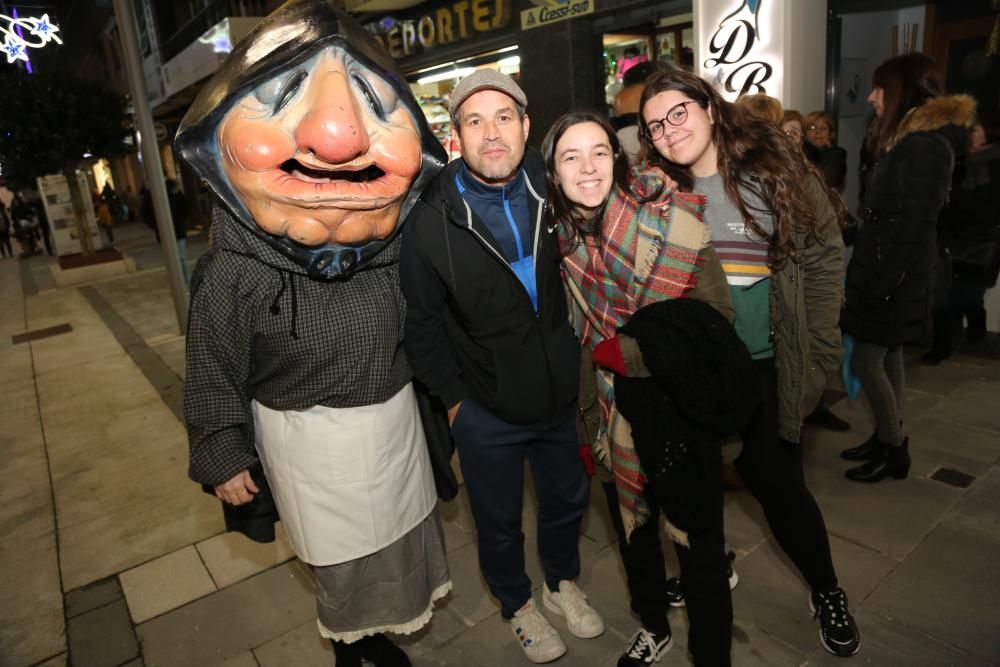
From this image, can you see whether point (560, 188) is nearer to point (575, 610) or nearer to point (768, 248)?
point (768, 248)

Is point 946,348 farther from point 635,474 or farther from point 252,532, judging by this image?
→ point 252,532

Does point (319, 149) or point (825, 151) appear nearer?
point (319, 149)

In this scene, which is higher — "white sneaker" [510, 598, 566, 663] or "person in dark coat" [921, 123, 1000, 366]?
"person in dark coat" [921, 123, 1000, 366]

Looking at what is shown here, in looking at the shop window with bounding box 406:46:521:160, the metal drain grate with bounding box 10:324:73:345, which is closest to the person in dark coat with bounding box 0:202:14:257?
the metal drain grate with bounding box 10:324:73:345

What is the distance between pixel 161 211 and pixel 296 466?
18.2 ft

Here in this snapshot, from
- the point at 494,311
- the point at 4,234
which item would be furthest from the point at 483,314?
the point at 4,234

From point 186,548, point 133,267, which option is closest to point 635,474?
point 186,548

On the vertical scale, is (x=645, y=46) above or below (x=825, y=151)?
above

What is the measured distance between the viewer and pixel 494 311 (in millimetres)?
2182

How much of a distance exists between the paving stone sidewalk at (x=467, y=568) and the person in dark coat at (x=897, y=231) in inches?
17.0

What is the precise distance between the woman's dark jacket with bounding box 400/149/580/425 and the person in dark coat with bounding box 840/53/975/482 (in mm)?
1765

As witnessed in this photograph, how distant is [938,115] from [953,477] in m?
1.76

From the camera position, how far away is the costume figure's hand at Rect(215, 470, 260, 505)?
2.12 meters

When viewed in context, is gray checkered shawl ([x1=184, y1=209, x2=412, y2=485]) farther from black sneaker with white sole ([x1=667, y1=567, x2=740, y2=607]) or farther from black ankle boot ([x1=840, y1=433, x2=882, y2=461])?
black ankle boot ([x1=840, y1=433, x2=882, y2=461])
